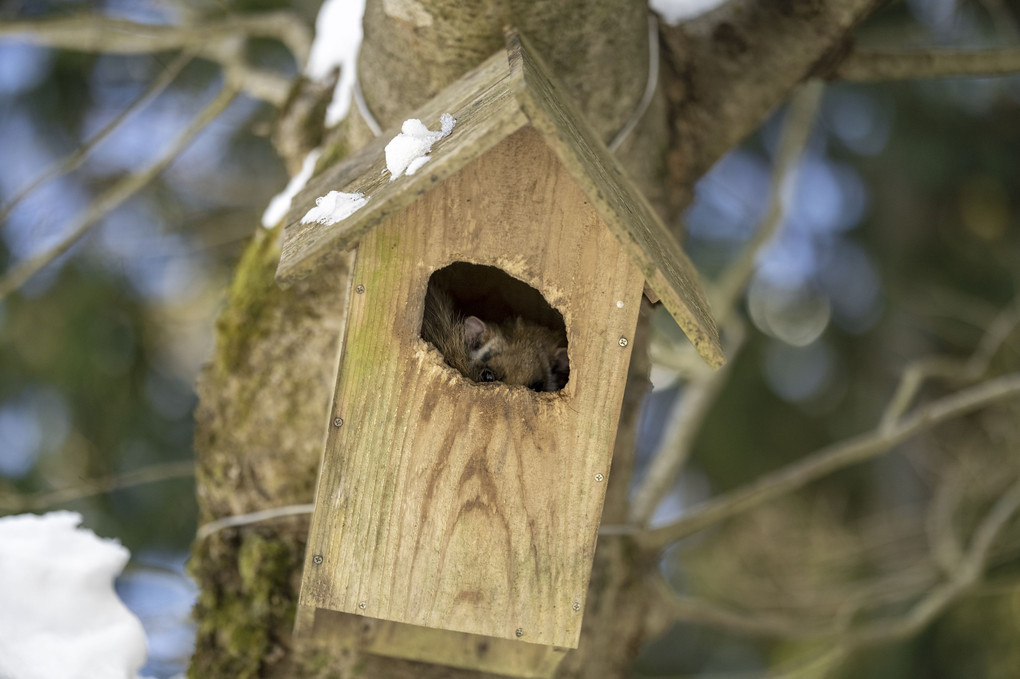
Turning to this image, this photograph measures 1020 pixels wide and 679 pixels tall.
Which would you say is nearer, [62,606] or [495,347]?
[62,606]

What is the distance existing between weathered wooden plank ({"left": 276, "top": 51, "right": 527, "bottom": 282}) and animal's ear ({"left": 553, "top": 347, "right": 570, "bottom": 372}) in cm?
85

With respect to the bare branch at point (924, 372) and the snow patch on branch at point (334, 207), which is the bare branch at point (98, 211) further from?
the bare branch at point (924, 372)

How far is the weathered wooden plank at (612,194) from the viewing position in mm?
1883

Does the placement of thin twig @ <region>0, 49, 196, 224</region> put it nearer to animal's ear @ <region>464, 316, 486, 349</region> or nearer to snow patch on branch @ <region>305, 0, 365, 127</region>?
snow patch on branch @ <region>305, 0, 365, 127</region>

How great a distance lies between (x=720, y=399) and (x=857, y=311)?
153cm

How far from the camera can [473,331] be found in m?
2.80

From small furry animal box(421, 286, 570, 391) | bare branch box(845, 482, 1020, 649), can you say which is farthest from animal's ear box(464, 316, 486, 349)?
bare branch box(845, 482, 1020, 649)

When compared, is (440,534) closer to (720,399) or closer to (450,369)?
(450,369)

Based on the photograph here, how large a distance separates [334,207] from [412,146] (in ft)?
0.73

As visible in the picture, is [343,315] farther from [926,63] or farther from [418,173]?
[926,63]

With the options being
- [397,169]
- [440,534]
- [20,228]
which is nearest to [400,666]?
[440,534]

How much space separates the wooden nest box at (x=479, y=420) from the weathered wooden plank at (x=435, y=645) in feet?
1.38

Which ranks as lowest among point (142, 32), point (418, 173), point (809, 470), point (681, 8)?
point (809, 470)

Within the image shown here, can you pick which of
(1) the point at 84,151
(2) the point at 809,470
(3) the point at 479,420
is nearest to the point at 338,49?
(1) the point at 84,151
